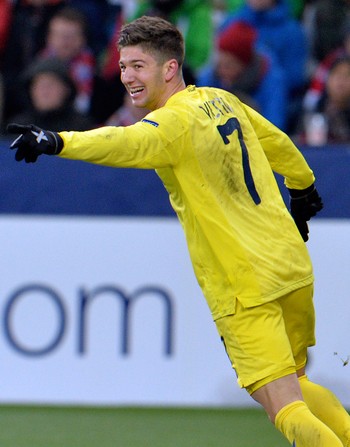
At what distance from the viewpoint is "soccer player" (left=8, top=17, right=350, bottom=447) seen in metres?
4.27

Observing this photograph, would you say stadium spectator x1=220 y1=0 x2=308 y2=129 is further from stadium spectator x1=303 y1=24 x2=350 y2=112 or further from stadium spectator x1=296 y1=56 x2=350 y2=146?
stadium spectator x1=296 y1=56 x2=350 y2=146

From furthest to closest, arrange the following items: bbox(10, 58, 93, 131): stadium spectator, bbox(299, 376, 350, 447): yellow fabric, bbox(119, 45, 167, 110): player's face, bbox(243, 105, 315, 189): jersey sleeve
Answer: bbox(10, 58, 93, 131): stadium spectator
bbox(243, 105, 315, 189): jersey sleeve
bbox(299, 376, 350, 447): yellow fabric
bbox(119, 45, 167, 110): player's face

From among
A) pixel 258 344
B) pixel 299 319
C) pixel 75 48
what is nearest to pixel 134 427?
pixel 299 319

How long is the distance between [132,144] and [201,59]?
497cm

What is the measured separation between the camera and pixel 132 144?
402 cm

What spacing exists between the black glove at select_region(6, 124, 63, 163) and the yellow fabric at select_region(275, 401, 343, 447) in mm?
1327

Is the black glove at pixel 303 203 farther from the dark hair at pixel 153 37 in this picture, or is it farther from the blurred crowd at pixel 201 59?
the blurred crowd at pixel 201 59

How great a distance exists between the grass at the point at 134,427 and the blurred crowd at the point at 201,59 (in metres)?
2.15

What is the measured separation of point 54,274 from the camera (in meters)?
6.74

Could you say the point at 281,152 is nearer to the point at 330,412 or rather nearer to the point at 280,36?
the point at 330,412

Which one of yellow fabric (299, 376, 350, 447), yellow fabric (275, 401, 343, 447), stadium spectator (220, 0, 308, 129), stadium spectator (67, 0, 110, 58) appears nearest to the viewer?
yellow fabric (275, 401, 343, 447)

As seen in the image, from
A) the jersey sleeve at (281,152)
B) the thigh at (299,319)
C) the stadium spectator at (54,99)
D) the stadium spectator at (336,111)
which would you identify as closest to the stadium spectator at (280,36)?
the stadium spectator at (336,111)

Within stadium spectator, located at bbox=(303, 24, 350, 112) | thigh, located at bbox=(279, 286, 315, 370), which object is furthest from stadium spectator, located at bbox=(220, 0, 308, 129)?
thigh, located at bbox=(279, 286, 315, 370)

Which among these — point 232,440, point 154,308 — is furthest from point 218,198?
point 154,308
